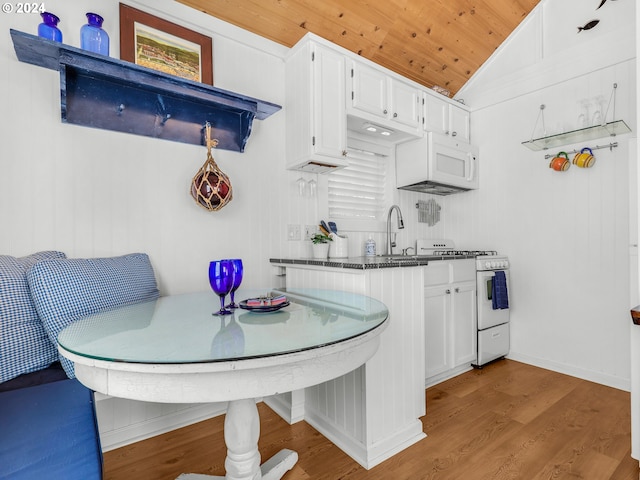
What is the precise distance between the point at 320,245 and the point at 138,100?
1.40m

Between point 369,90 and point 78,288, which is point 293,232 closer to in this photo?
point 369,90

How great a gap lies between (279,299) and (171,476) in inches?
41.3

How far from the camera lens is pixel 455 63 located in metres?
3.15

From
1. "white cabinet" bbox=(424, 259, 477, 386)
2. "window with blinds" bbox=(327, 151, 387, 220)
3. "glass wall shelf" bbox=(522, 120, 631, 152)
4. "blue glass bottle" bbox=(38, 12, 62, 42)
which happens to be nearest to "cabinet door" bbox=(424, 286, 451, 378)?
"white cabinet" bbox=(424, 259, 477, 386)

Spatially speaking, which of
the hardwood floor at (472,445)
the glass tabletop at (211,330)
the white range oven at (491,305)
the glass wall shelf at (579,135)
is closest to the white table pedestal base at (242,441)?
the glass tabletop at (211,330)

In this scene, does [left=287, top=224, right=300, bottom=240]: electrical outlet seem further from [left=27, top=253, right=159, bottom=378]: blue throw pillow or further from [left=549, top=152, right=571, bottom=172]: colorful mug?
[left=549, top=152, right=571, bottom=172]: colorful mug

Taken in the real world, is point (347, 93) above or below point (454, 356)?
above

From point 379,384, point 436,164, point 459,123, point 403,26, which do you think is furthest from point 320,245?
point 459,123

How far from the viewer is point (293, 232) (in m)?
2.54

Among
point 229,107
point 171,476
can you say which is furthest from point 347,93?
point 171,476

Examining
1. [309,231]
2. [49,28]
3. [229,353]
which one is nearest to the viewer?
[229,353]

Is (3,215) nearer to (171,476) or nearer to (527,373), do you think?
(171,476)

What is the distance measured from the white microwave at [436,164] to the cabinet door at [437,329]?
3.42 feet

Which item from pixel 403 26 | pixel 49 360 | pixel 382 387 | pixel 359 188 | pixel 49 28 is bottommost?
pixel 382 387
